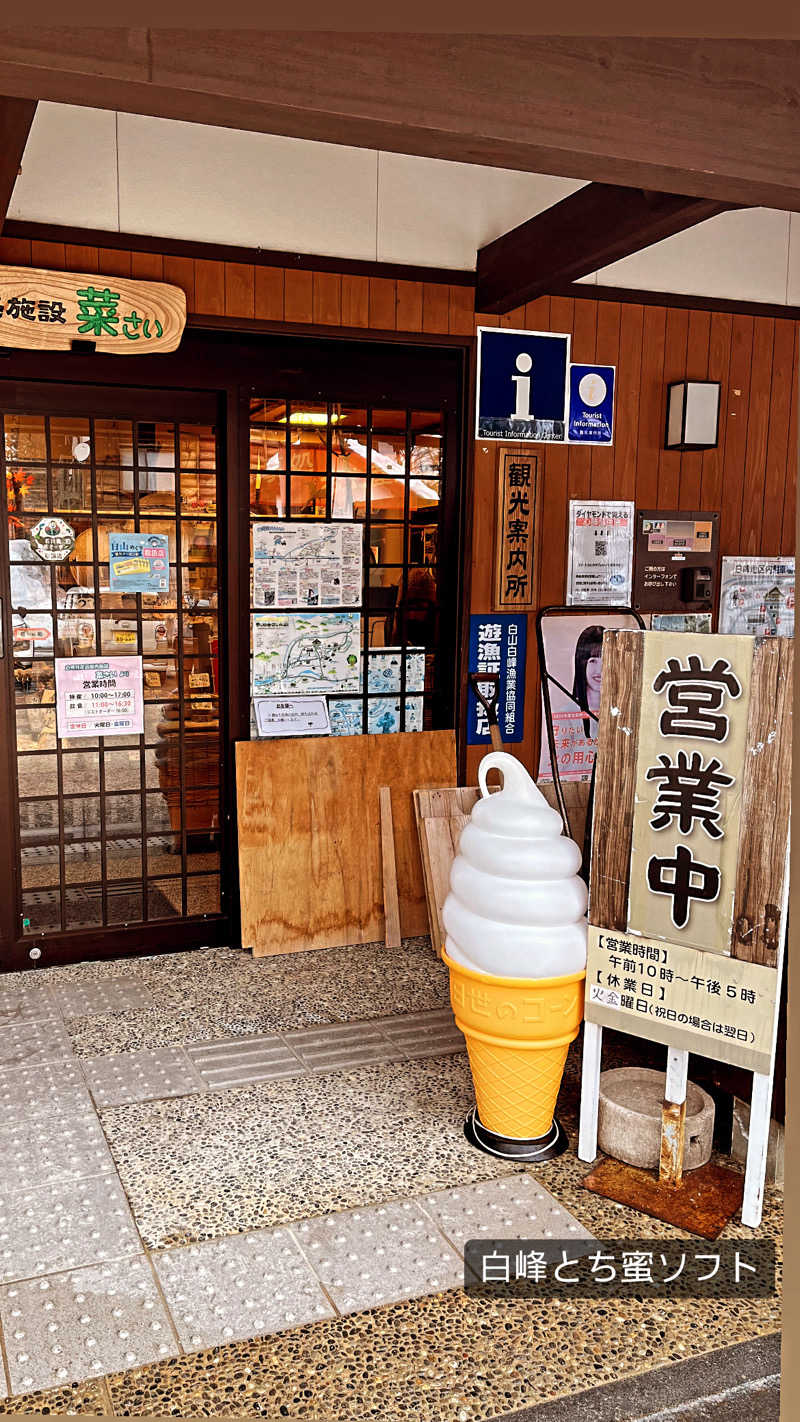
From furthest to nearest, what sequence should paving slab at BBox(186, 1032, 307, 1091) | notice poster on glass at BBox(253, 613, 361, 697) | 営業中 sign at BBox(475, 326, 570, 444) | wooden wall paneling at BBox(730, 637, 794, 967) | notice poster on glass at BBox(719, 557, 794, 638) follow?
notice poster on glass at BBox(719, 557, 794, 638)
営業中 sign at BBox(475, 326, 570, 444)
notice poster on glass at BBox(253, 613, 361, 697)
paving slab at BBox(186, 1032, 307, 1091)
wooden wall paneling at BBox(730, 637, 794, 967)

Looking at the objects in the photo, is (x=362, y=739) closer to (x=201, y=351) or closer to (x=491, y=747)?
(x=491, y=747)

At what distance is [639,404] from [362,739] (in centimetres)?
229

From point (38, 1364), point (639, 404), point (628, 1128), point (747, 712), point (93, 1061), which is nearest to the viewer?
point (38, 1364)

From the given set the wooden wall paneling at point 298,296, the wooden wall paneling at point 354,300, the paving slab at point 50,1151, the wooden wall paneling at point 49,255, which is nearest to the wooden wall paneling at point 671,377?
the wooden wall paneling at point 354,300

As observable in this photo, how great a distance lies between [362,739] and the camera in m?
5.20

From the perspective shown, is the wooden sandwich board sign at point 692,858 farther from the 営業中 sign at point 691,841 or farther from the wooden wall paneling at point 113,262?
the wooden wall paneling at point 113,262

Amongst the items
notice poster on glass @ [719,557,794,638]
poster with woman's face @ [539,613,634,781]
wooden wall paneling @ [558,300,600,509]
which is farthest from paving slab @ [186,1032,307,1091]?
notice poster on glass @ [719,557,794,638]

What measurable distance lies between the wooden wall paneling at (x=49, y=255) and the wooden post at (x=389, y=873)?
270 centimetres

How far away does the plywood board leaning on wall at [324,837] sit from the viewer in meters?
5.00

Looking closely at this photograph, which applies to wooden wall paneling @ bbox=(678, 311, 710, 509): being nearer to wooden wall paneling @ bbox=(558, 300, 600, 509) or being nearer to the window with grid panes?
wooden wall paneling @ bbox=(558, 300, 600, 509)

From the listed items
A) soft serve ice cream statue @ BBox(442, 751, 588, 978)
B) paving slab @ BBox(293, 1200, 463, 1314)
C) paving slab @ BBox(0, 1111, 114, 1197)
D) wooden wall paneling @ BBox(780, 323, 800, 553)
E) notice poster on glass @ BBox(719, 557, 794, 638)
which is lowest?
paving slab @ BBox(293, 1200, 463, 1314)

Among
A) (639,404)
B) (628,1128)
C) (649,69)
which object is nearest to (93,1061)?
(628,1128)

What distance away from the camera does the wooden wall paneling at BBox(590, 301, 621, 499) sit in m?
5.48

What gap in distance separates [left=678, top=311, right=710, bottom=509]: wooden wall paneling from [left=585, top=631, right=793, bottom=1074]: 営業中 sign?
2.81 metres
